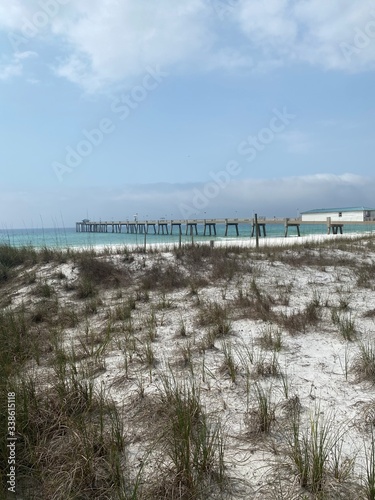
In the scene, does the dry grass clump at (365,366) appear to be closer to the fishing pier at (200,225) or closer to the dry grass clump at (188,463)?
the dry grass clump at (188,463)

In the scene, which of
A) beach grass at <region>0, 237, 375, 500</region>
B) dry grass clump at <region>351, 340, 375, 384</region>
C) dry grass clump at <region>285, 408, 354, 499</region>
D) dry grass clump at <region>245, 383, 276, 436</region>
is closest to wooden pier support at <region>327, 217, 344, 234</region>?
beach grass at <region>0, 237, 375, 500</region>

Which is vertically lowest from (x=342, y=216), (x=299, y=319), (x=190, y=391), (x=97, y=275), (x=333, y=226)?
(x=190, y=391)

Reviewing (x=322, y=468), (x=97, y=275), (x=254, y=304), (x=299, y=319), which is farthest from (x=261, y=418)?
(x=97, y=275)

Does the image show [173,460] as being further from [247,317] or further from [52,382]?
[247,317]

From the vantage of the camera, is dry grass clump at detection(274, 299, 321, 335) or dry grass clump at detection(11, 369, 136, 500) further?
dry grass clump at detection(274, 299, 321, 335)

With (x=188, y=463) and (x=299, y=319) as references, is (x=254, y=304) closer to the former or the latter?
(x=299, y=319)

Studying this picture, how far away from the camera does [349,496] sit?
1.94m

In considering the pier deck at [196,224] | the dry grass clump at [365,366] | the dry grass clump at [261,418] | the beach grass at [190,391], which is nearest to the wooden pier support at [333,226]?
the pier deck at [196,224]

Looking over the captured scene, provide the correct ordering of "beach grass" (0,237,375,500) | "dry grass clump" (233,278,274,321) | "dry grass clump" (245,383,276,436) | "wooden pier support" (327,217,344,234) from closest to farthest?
Answer: "beach grass" (0,237,375,500) < "dry grass clump" (245,383,276,436) < "dry grass clump" (233,278,274,321) < "wooden pier support" (327,217,344,234)

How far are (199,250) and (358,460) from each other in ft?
28.0

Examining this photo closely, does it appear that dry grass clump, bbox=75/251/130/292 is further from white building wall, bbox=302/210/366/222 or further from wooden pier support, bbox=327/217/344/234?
white building wall, bbox=302/210/366/222

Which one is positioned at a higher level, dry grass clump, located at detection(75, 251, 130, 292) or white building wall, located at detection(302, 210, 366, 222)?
white building wall, located at detection(302, 210, 366, 222)

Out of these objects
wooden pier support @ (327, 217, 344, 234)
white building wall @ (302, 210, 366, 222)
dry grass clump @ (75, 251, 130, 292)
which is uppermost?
white building wall @ (302, 210, 366, 222)

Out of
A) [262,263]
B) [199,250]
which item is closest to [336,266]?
[262,263]
